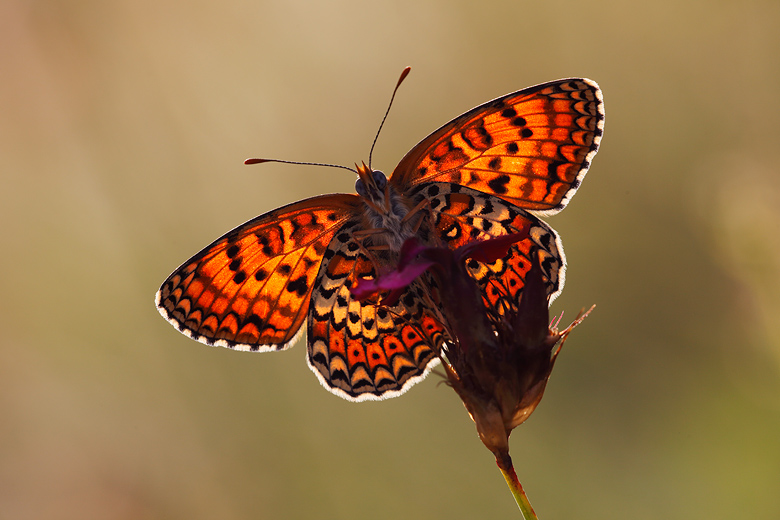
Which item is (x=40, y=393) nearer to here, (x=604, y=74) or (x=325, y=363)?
(x=325, y=363)

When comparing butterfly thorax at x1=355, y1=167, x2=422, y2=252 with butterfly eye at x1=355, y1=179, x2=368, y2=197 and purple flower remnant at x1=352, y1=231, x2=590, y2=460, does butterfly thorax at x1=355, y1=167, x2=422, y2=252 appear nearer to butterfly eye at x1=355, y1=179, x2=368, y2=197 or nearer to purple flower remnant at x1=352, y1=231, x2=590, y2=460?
butterfly eye at x1=355, y1=179, x2=368, y2=197

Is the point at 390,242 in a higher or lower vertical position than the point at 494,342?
higher

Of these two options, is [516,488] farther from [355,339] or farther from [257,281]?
[257,281]

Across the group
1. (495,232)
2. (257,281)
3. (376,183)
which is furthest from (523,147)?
(257,281)

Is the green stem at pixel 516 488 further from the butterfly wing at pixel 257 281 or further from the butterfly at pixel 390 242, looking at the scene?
the butterfly wing at pixel 257 281

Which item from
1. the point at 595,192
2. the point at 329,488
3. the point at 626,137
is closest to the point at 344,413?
the point at 329,488

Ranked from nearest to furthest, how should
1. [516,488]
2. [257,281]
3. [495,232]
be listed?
[516,488] < [495,232] < [257,281]

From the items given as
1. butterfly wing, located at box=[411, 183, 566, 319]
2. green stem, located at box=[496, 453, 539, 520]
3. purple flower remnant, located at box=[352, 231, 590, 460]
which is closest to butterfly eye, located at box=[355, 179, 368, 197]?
butterfly wing, located at box=[411, 183, 566, 319]
